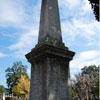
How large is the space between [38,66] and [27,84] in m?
43.3

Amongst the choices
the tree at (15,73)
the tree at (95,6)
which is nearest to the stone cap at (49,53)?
the tree at (95,6)

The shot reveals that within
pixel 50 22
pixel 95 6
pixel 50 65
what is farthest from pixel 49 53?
pixel 95 6

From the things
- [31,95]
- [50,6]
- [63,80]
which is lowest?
[31,95]

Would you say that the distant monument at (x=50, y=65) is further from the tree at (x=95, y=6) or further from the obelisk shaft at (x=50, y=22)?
the tree at (x=95, y=6)

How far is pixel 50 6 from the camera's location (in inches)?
→ 265

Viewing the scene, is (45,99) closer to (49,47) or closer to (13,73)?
(49,47)

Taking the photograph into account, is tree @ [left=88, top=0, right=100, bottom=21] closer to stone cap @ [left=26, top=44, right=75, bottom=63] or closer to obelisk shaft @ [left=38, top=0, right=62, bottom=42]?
obelisk shaft @ [left=38, top=0, right=62, bottom=42]

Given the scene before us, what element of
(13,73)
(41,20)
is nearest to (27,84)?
(13,73)

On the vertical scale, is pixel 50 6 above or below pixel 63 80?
above

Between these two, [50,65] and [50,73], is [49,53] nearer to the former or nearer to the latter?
[50,65]

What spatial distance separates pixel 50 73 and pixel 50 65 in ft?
0.98

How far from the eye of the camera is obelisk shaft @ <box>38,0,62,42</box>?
621cm

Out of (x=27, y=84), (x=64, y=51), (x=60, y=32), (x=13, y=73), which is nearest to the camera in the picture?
(x=64, y=51)

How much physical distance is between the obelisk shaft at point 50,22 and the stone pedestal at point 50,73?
686 millimetres
